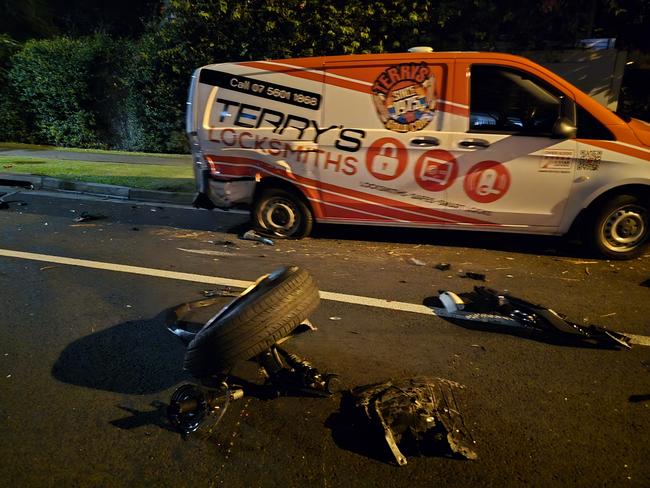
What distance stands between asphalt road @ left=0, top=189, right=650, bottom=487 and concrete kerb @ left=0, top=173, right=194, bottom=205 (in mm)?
3152

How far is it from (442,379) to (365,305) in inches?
49.3

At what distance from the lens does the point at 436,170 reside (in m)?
5.40

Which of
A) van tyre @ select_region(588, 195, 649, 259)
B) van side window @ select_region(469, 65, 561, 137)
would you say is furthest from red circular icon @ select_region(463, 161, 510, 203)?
van tyre @ select_region(588, 195, 649, 259)

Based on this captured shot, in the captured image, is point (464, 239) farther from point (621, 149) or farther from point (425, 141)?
point (621, 149)

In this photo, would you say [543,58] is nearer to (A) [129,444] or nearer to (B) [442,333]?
(B) [442,333]

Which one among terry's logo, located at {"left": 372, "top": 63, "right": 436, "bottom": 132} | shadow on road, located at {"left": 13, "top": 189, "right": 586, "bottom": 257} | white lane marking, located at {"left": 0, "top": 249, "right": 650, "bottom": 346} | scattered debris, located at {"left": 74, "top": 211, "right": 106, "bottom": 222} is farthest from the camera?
scattered debris, located at {"left": 74, "top": 211, "right": 106, "bottom": 222}

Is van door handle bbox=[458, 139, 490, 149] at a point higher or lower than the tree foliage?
lower

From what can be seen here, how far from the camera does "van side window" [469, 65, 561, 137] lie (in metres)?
5.09

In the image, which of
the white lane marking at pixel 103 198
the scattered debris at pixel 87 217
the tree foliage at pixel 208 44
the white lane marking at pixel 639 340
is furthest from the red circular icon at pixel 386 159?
the tree foliage at pixel 208 44

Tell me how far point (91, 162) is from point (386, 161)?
32.6 ft

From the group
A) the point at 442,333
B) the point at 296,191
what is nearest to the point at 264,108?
the point at 296,191

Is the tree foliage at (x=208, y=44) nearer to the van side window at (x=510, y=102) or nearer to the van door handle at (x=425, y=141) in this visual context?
the van side window at (x=510, y=102)

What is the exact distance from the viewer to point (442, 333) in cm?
360

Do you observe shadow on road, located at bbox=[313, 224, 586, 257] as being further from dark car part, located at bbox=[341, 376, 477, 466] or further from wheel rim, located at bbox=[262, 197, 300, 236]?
dark car part, located at bbox=[341, 376, 477, 466]
